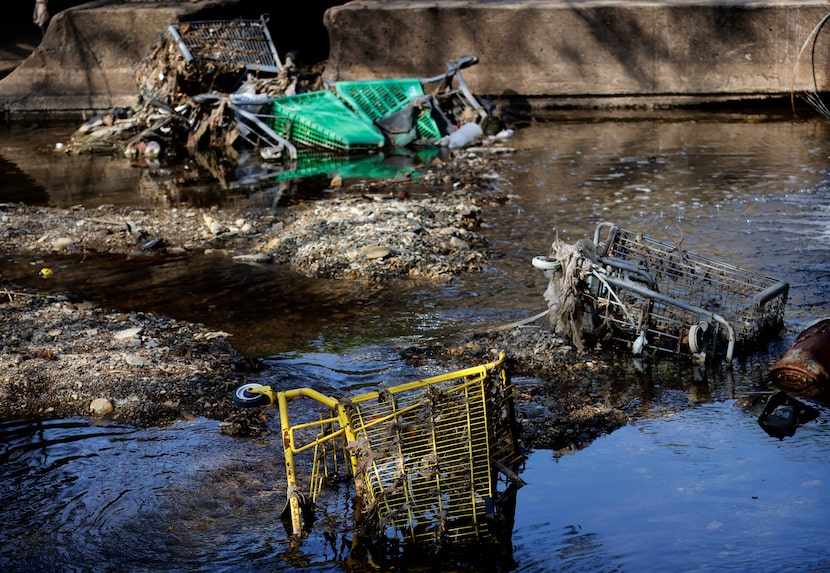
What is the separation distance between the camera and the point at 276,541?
427 cm

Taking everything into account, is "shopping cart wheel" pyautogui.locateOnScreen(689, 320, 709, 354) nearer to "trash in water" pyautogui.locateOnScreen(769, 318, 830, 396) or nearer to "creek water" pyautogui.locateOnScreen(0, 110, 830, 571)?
"creek water" pyautogui.locateOnScreen(0, 110, 830, 571)

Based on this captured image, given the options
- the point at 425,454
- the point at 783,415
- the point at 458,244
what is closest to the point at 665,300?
the point at 783,415

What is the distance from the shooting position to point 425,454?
154 inches

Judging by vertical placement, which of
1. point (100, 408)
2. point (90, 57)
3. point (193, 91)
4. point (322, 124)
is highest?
point (90, 57)

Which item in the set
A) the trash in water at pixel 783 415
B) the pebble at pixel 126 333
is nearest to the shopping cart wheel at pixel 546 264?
the trash in water at pixel 783 415

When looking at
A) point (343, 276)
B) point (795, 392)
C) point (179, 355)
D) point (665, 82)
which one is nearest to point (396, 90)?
point (665, 82)

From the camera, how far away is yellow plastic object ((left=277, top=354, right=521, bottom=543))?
383 cm

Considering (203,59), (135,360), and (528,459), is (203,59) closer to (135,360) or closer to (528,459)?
(135,360)

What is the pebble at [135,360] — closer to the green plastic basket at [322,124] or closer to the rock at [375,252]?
the rock at [375,252]

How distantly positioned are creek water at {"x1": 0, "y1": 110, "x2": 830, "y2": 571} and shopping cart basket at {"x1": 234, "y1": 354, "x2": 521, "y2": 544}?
0.27 m

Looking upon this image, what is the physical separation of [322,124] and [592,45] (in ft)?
14.2

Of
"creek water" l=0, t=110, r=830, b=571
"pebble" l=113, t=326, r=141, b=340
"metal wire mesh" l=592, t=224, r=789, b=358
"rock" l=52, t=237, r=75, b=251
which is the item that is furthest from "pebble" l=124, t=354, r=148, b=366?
"rock" l=52, t=237, r=75, b=251

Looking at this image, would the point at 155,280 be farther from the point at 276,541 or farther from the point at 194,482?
the point at 276,541

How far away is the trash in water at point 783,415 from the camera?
5188 mm
